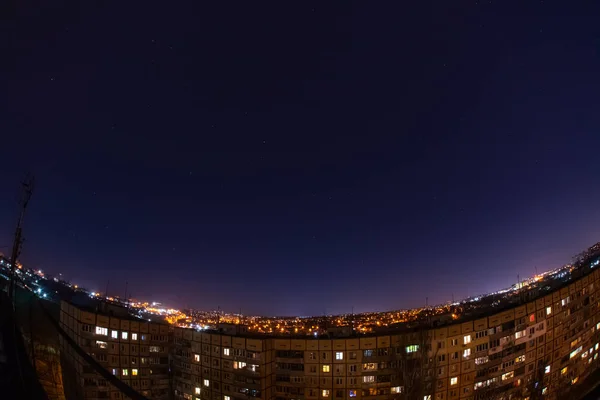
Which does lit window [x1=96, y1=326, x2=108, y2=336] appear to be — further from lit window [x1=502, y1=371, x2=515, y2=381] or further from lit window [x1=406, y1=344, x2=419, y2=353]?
lit window [x1=502, y1=371, x2=515, y2=381]

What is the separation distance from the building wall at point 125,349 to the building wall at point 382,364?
1.36m

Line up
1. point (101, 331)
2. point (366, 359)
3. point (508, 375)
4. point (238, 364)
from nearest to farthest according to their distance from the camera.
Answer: point (366, 359) < point (238, 364) < point (508, 375) < point (101, 331)

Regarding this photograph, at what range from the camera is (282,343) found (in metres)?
20.5

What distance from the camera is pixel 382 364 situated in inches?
787

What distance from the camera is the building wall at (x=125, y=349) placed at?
74.2 ft

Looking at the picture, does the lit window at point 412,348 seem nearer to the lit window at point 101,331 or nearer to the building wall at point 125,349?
the building wall at point 125,349

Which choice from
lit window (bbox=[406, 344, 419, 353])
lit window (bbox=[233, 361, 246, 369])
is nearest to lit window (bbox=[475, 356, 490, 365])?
lit window (bbox=[406, 344, 419, 353])

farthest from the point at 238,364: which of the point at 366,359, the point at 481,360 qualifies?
the point at 481,360

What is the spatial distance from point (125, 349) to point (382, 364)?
668 inches

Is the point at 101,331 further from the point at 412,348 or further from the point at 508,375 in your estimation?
the point at 508,375

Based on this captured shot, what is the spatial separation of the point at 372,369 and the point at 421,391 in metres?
3.33

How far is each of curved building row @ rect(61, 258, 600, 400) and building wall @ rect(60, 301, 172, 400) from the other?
0.21ft

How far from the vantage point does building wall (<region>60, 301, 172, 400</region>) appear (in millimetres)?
22609

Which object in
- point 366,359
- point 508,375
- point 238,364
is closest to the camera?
point 366,359
